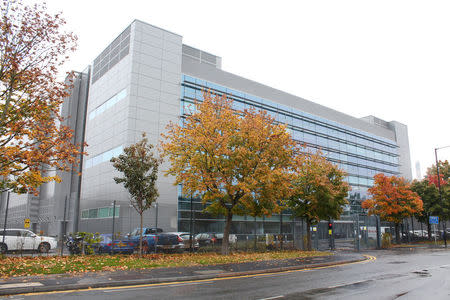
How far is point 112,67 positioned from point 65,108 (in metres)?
12.9

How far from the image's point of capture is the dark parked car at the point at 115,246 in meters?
20.7

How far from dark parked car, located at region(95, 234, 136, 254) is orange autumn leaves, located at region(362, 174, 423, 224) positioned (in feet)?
101

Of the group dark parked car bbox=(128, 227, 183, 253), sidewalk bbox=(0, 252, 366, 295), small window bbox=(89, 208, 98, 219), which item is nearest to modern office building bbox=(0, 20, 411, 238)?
small window bbox=(89, 208, 98, 219)

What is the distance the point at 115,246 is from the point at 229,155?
890cm

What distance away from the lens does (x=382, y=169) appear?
2813 inches

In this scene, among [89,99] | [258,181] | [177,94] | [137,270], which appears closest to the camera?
[137,270]

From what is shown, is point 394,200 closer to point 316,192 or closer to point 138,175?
point 316,192

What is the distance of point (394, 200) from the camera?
3988 centimetres

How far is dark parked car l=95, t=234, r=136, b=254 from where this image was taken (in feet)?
68.0

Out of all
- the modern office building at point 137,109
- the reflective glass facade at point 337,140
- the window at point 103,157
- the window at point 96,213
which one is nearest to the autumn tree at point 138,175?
the modern office building at point 137,109

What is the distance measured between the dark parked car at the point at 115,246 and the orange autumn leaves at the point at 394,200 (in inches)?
1210

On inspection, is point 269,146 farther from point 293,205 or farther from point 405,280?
point 405,280

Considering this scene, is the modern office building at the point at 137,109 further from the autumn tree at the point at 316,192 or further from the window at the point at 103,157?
the autumn tree at the point at 316,192

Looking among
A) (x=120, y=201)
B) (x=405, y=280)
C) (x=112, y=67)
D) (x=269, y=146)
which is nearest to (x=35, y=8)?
(x=269, y=146)
